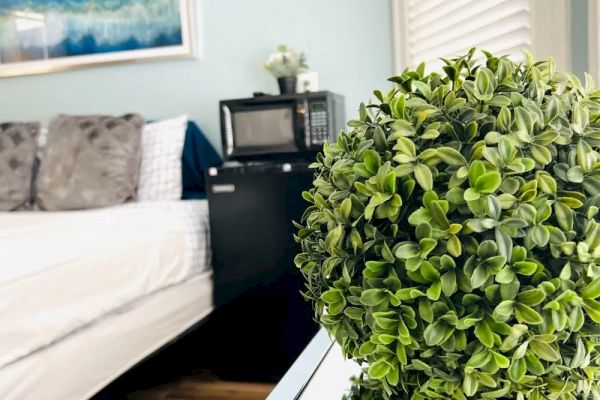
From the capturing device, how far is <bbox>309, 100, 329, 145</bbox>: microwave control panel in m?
2.35

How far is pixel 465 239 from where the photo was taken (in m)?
0.43

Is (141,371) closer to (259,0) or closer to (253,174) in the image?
(253,174)

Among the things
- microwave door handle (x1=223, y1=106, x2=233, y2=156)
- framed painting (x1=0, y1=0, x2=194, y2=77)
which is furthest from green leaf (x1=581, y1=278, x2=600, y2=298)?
framed painting (x1=0, y1=0, x2=194, y2=77)

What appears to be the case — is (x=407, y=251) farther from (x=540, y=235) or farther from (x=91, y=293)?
(x=91, y=293)

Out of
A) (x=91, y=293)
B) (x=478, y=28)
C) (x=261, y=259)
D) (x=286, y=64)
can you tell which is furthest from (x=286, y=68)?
(x=91, y=293)

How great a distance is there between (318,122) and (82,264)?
1182 mm

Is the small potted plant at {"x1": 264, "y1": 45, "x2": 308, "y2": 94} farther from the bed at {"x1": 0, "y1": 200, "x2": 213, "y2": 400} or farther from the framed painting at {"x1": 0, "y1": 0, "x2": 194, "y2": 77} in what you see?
the bed at {"x1": 0, "y1": 200, "x2": 213, "y2": 400}

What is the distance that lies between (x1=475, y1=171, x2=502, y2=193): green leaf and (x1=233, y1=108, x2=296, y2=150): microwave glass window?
2.00 meters

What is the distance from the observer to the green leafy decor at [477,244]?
16.2 inches

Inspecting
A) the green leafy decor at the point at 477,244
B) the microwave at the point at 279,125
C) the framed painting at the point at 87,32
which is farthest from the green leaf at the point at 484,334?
the framed painting at the point at 87,32

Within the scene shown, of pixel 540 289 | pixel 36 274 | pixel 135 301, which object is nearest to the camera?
pixel 540 289

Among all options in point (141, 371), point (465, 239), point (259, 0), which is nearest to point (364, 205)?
point (465, 239)

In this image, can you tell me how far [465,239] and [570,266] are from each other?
8cm

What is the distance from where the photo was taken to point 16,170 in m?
2.56
